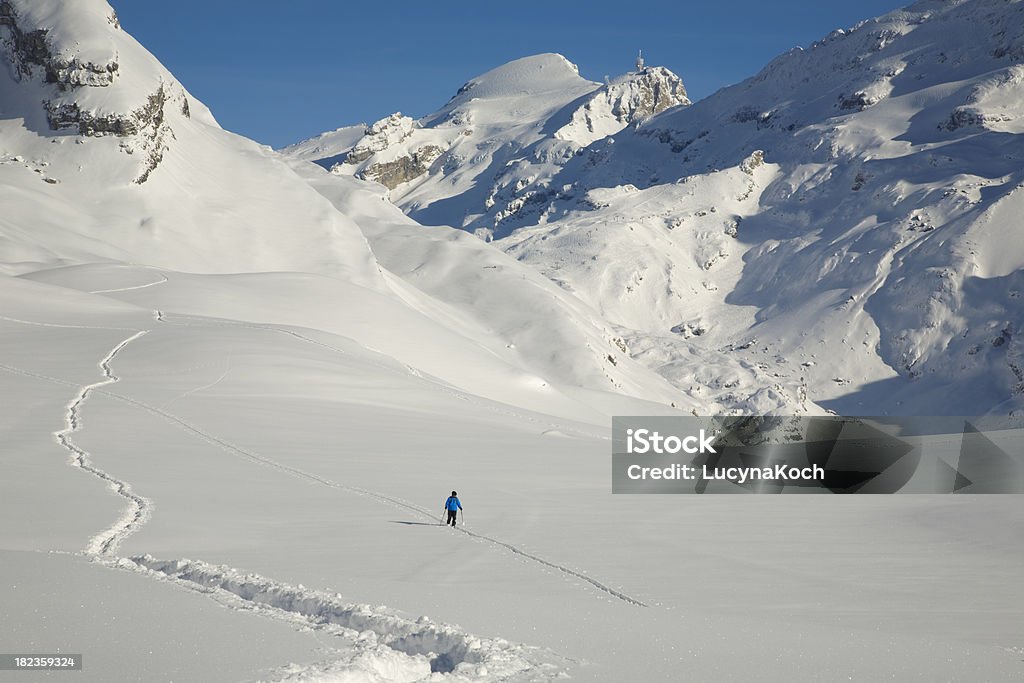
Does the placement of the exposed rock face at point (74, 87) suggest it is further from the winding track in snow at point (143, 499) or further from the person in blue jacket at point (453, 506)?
the person in blue jacket at point (453, 506)

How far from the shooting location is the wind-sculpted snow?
38.1ft

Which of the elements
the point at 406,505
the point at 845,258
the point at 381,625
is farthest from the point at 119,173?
the point at 845,258

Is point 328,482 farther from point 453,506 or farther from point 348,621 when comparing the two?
point 348,621

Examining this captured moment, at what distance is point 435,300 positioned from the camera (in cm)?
11219

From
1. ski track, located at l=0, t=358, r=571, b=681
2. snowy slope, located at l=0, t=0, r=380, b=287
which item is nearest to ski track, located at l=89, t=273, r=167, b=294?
snowy slope, located at l=0, t=0, r=380, b=287

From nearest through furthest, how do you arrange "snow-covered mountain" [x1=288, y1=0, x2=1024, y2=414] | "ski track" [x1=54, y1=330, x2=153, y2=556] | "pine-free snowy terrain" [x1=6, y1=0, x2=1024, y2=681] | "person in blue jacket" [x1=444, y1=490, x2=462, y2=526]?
"pine-free snowy terrain" [x1=6, y1=0, x2=1024, y2=681]
"ski track" [x1=54, y1=330, x2=153, y2=556]
"person in blue jacket" [x1=444, y1=490, x2=462, y2=526]
"snow-covered mountain" [x1=288, y1=0, x2=1024, y2=414]

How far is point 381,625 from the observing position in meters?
13.0

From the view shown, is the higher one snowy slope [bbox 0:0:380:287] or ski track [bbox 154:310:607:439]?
snowy slope [bbox 0:0:380:287]

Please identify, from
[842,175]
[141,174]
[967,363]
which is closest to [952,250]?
[967,363]

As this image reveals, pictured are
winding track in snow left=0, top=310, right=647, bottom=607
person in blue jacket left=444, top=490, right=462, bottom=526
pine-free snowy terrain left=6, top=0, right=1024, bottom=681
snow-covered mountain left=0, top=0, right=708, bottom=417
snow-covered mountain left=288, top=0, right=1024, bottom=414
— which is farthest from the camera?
snow-covered mountain left=288, top=0, right=1024, bottom=414

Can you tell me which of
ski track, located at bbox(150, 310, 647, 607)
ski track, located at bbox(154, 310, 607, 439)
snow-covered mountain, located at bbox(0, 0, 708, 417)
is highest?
snow-covered mountain, located at bbox(0, 0, 708, 417)

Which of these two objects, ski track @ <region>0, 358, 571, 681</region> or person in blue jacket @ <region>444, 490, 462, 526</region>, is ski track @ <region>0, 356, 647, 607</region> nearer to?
person in blue jacket @ <region>444, 490, 462, 526</region>

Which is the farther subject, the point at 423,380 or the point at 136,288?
the point at 136,288

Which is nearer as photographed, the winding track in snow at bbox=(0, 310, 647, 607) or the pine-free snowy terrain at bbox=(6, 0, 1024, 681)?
the pine-free snowy terrain at bbox=(6, 0, 1024, 681)
